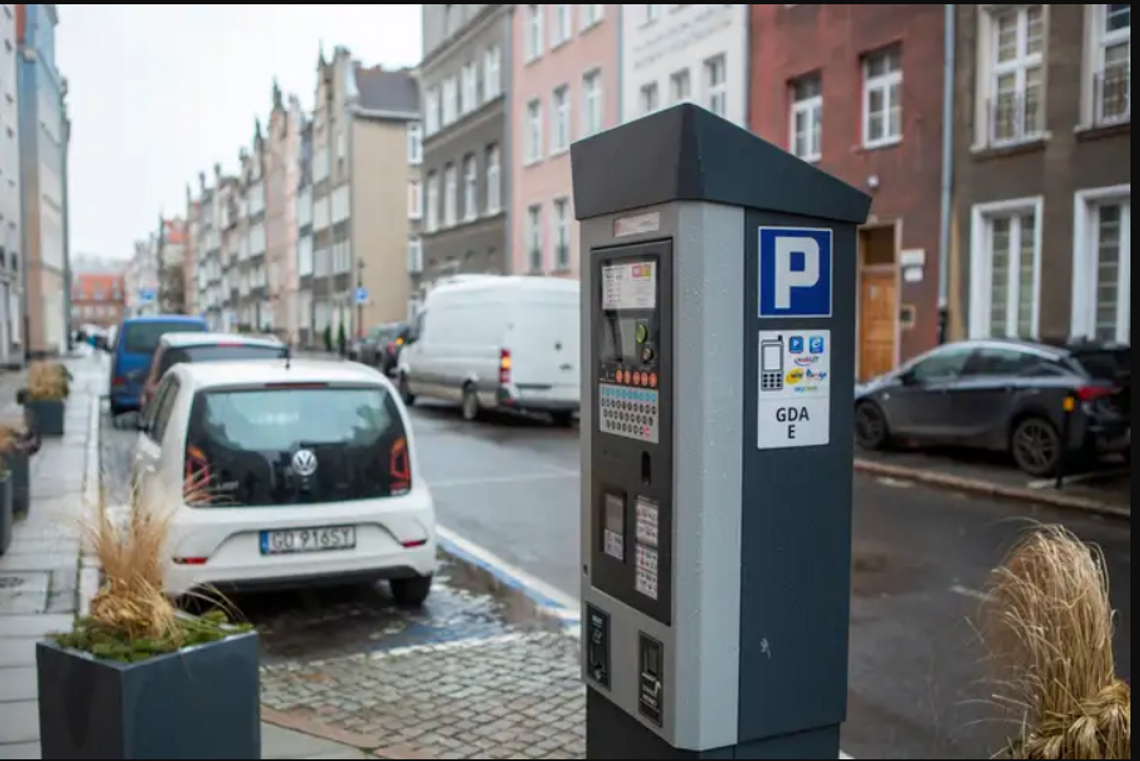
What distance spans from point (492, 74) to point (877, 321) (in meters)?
18.9

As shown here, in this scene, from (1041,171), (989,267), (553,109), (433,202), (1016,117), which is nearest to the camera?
(1041,171)

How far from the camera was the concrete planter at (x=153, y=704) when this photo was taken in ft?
11.6

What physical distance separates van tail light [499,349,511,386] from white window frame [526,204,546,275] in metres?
11.5

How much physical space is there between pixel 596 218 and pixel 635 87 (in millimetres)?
23897

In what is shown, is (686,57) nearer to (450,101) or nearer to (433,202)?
(450,101)

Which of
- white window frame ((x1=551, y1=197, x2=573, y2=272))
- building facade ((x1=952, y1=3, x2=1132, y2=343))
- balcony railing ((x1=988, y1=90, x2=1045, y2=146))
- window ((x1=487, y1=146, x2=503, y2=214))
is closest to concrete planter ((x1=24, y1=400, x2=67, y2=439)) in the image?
building facade ((x1=952, y1=3, x2=1132, y2=343))

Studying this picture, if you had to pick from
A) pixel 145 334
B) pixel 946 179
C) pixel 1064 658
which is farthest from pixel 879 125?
pixel 1064 658

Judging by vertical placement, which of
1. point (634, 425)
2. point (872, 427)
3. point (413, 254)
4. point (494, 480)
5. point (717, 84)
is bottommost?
point (494, 480)

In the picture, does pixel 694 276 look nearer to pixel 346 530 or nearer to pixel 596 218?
pixel 596 218

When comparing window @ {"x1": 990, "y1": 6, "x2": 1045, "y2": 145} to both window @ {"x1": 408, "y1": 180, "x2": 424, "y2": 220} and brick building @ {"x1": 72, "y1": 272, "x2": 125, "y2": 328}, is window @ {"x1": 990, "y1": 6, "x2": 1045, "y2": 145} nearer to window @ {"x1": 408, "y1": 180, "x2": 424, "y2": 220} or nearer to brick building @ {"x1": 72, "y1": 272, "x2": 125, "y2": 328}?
window @ {"x1": 408, "y1": 180, "x2": 424, "y2": 220}

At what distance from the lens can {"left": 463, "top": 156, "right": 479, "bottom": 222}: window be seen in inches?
1425

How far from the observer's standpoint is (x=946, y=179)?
17.2 meters

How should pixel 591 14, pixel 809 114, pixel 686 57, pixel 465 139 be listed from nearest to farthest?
pixel 809 114 < pixel 686 57 < pixel 591 14 < pixel 465 139

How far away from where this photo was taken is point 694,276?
9.25ft
